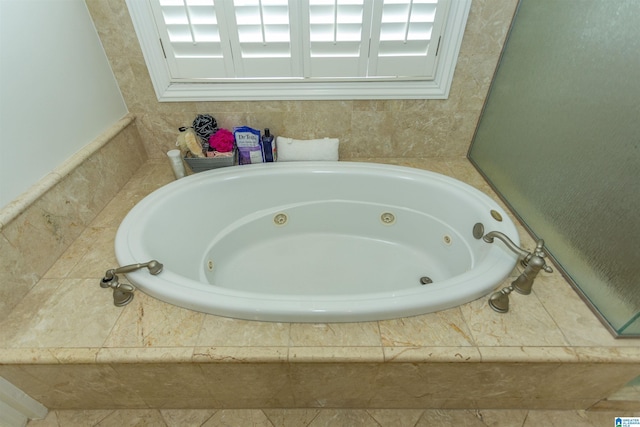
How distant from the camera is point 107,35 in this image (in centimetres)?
121

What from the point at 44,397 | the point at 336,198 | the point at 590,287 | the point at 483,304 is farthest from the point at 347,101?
the point at 44,397

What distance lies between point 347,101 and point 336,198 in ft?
1.53

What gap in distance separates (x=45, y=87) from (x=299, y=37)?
0.93 metres

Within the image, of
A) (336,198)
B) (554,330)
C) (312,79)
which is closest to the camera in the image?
(554,330)

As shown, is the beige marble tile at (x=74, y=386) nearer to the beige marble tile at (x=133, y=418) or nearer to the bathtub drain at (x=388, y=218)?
the beige marble tile at (x=133, y=418)

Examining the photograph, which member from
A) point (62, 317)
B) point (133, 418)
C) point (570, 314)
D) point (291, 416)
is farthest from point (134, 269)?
point (570, 314)

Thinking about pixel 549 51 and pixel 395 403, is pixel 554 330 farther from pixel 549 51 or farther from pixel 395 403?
pixel 549 51

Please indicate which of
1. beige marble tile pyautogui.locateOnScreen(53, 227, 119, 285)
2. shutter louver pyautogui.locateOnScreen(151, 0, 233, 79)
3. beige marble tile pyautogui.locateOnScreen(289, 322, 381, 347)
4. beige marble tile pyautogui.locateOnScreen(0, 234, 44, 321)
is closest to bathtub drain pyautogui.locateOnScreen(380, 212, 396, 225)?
beige marble tile pyautogui.locateOnScreen(289, 322, 381, 347)

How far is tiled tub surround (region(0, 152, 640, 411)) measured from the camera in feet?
2.37

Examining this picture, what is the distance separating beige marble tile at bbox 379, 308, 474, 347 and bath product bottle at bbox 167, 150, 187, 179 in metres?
1.10

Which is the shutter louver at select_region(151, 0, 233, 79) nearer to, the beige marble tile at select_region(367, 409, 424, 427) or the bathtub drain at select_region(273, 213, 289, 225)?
the bathtub drain at select_region(273, 213, 289, 225)

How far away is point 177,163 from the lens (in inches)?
52.2

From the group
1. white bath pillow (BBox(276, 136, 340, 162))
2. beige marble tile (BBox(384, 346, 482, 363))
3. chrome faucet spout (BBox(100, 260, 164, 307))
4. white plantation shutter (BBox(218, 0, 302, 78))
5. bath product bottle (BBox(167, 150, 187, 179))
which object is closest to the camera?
beige marble tile (BBox(384, 346, 482, 363))

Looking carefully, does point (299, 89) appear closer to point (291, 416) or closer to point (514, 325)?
point (514, 325)
